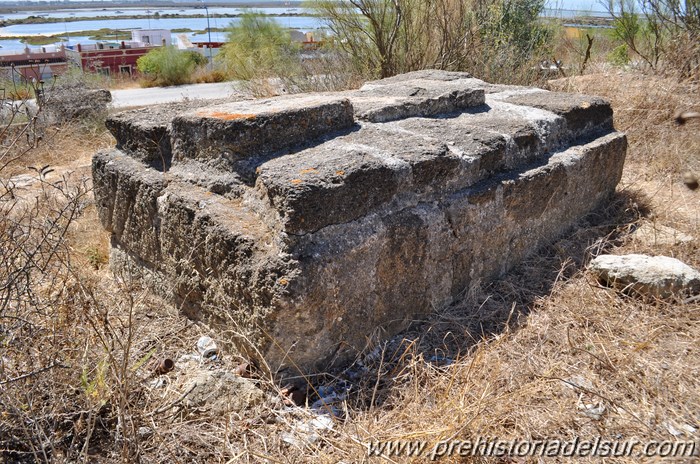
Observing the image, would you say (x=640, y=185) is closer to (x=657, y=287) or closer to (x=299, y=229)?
(x=657, y=287)

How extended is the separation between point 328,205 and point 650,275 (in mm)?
1435

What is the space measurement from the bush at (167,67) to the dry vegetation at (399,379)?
16.7 m

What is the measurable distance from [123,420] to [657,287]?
207 cm

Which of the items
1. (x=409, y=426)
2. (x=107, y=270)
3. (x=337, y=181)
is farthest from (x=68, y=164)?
(x=409, y=426)

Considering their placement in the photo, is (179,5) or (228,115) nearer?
(228,115)

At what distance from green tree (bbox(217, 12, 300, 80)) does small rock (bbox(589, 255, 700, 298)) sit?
17.3ft

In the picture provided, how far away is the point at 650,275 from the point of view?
7.98ft

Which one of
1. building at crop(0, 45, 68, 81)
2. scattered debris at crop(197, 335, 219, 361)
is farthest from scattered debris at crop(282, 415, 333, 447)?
building at crop(0, 45, 68, 81)

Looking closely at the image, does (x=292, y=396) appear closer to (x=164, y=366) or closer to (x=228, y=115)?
(x=164, y=366)

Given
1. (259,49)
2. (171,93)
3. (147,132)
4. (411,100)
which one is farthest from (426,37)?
(171,93)

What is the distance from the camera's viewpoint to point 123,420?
1.56 metres

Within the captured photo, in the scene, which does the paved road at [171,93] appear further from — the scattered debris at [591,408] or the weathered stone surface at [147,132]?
the scattered debris at [591,408]

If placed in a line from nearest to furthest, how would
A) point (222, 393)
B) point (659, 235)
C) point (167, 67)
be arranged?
point (222, 393)
point (659, 235)
point (167, 67)

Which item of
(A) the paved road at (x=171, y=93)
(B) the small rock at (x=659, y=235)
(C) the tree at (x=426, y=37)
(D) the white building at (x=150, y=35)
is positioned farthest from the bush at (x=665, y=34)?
(D) the white building at (x=150, y=35)
